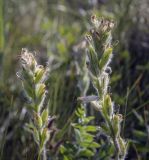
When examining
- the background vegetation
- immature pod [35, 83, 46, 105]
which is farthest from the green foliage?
immature pod [35, 83, 46, 105]

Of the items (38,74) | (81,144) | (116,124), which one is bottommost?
(81,144)

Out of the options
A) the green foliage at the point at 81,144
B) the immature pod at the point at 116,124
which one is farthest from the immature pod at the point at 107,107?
the green foliage at the point at 81,144

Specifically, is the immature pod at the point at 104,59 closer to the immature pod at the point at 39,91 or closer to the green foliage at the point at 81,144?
the immature pod at the point at 39,91

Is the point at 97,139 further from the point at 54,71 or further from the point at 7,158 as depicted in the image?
the point at 54,71

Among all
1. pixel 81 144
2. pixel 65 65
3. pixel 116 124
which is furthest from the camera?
pixel 65 65

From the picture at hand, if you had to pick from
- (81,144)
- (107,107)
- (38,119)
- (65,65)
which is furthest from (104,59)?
(65,65)

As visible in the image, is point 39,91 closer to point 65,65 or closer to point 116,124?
point 116,124

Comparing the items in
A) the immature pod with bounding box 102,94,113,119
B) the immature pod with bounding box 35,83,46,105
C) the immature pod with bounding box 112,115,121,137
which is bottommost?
the immature pod with bounding box 112,115,121,137

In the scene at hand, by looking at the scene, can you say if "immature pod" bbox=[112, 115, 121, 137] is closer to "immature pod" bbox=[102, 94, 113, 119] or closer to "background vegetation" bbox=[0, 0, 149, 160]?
"immature pod" bbox=[102, 94, 113, 119]

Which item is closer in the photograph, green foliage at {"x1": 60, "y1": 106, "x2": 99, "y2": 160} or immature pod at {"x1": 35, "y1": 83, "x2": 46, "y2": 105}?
immature pod at {"x1": 35, "y1": 83, "x2": 46, "y2": 105}
